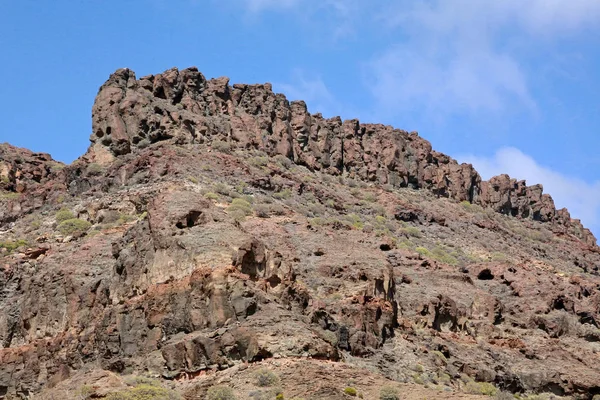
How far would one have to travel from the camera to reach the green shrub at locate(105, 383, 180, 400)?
41656 millimetres

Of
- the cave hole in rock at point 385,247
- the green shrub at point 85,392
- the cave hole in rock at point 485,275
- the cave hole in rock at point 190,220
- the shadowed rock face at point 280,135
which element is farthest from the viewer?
the shadowed rock face at point 280,135

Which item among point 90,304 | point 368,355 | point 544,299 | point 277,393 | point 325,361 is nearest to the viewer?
point 277,393

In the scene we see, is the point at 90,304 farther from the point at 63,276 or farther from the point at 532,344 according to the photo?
the point at 532,344

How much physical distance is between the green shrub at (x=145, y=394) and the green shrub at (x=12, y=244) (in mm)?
32371

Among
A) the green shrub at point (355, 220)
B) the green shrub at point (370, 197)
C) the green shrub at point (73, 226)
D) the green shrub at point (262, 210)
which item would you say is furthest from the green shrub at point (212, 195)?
the green shrub at point (370, 197)

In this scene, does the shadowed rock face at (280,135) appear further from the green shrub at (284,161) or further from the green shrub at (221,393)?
the green shrub at (221,393)

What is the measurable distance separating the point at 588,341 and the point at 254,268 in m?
23.0

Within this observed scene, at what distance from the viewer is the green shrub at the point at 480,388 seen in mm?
54969

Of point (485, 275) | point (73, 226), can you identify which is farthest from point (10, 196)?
point (485, 275)

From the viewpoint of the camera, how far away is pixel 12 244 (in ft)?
247

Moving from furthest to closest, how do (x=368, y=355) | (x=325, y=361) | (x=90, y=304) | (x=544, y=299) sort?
(x=544, y=299)
(x=90, y=304)
(x=368, y=355)
(x=325, y=361)

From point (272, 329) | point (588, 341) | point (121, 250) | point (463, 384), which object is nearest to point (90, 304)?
point (121, 250)

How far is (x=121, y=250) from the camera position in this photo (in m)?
60.3

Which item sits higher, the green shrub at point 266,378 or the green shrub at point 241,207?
the green shrub at point 241,207
